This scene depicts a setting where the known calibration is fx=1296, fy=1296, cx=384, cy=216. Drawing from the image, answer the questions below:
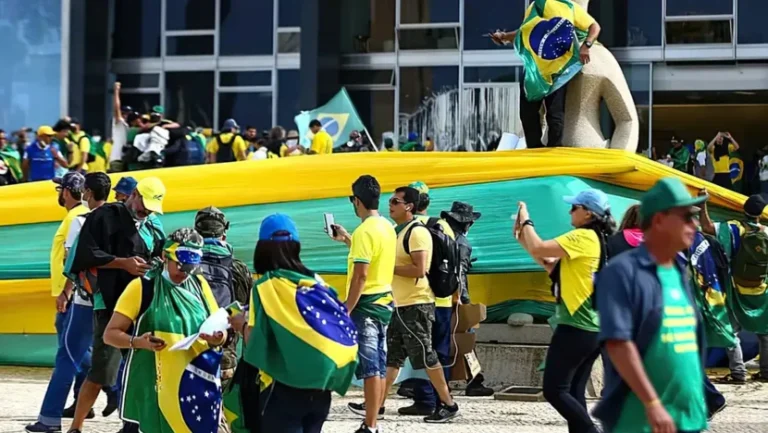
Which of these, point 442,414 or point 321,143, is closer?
point 442,414

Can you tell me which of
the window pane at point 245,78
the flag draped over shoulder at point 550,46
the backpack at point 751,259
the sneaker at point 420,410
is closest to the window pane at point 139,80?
the window pane at point 245,78

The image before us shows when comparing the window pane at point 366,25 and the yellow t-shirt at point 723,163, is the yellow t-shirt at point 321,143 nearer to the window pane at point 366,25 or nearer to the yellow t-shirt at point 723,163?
the yellow t-shirt at point 723,163

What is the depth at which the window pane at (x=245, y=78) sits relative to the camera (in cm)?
2734

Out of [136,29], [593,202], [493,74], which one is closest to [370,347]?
[593,202]

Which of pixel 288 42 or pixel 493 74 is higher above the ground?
pixel 288 42

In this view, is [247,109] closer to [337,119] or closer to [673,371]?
[337,119]

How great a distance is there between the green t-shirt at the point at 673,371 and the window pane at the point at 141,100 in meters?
23.9

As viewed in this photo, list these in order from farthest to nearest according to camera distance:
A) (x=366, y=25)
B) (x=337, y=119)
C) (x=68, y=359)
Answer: (x=366, y=25)
(x=337, y=119)
(x=68, y=359)

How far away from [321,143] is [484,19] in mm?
9227

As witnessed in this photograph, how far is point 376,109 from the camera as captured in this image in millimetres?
26703

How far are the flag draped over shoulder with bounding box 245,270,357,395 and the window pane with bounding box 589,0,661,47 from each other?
20.2 m

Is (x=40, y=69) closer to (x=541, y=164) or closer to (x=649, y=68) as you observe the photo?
(x=649, y=68)

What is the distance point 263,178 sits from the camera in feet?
39.5

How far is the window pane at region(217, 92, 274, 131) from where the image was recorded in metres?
27.2
